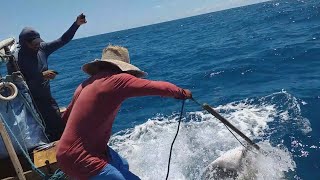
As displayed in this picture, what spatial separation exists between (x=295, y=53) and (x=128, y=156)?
10.1m

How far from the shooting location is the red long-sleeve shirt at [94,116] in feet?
10.8

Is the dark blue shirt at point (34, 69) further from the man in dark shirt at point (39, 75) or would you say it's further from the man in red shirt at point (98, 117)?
the man in red shirt at point (98, 117)

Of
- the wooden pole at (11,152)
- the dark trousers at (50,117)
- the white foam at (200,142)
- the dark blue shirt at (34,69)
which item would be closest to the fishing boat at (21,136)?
the wooden pole at (11,152)

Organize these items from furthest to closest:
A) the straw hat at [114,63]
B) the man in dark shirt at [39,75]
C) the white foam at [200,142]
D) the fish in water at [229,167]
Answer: the white foam at [200,142]
the fish in water at [229,167]
the man in dark shirt at [39,75]
the straw hat at [114,63]

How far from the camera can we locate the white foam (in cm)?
719

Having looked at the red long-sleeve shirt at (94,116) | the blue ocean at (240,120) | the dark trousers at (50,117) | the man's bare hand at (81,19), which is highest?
the man's bare hand at (81,19)

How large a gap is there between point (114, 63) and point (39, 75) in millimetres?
2459

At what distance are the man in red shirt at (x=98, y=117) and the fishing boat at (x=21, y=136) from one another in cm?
120

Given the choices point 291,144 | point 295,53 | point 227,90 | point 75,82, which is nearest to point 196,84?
point 227,90

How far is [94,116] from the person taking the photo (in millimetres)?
3342

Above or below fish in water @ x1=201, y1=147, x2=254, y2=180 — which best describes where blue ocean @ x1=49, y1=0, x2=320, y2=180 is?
below

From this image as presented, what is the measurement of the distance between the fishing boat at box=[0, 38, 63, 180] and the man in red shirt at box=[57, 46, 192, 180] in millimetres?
1197

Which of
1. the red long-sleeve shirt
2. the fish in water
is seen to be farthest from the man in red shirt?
the fish in water

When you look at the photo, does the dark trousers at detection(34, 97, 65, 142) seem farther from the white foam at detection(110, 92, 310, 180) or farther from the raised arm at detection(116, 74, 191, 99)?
the raised arm at detection(116, 74, 191, 99)
